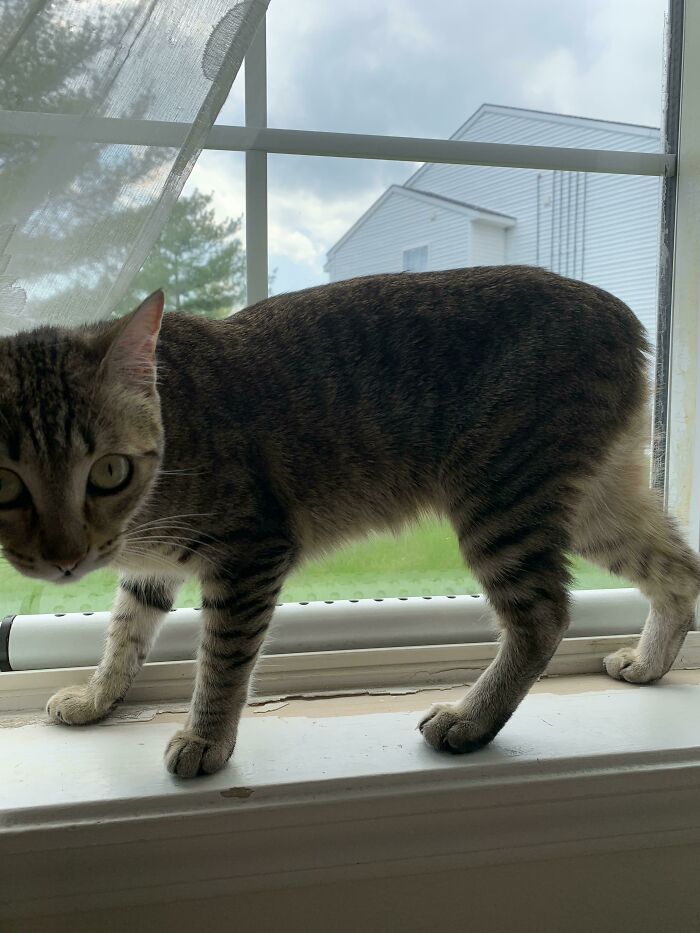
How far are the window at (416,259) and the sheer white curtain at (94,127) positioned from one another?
0.60 m

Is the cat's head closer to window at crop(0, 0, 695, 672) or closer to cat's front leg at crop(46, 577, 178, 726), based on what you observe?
cat's front leg at crop(46, 577, 178, 726)

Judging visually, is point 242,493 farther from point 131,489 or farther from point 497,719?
point 497,719

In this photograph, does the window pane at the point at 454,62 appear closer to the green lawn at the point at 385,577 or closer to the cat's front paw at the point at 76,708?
the green lawn at the point at 385,577

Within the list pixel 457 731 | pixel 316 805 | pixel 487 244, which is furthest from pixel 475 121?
pixel 316 805

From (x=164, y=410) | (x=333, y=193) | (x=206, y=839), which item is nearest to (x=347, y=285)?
(x=333, y=193)

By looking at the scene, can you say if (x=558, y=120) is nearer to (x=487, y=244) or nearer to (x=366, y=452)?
(x=487, y=244)

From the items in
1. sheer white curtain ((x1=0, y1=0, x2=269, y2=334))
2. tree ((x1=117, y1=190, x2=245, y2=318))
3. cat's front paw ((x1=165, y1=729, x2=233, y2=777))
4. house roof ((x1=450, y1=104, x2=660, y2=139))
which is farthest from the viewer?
house roof ((x1=450, y1=104, x2=660, y2=139))

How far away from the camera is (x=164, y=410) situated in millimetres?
954

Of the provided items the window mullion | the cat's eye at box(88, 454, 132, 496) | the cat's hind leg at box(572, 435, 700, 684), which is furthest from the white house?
the cat's eye at box(88, 454, 132, 496)

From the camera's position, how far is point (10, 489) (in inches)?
29.7

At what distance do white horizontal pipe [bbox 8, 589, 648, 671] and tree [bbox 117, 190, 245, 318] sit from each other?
0.51 meters

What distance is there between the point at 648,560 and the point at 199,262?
86 centimetres

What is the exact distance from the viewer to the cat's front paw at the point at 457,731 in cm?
94

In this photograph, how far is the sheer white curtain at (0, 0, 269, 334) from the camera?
636 millimetres
